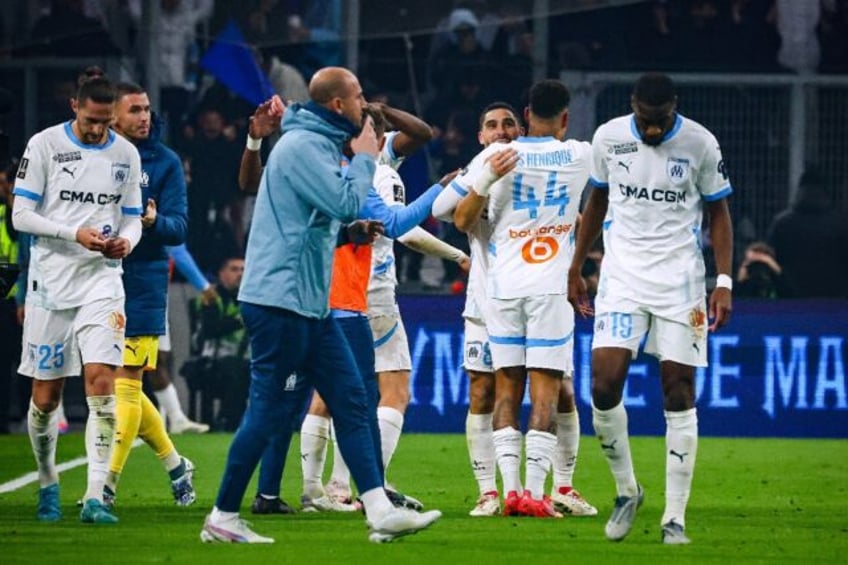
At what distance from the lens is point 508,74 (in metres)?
19.4

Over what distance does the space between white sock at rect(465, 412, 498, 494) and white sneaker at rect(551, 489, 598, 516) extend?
36 centimetres

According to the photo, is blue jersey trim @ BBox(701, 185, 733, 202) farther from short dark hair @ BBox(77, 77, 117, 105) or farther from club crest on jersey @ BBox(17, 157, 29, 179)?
club crest on jersey @ BBox(17, 157, 29, 179)

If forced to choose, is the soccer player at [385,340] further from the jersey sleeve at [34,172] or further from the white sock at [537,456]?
the jersey sleeve at [34,172]

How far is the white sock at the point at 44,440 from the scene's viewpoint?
11.5 m

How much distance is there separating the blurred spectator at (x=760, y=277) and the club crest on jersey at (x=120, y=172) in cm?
915

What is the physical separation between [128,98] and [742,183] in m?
8.73

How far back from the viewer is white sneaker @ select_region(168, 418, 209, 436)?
18.9 metres

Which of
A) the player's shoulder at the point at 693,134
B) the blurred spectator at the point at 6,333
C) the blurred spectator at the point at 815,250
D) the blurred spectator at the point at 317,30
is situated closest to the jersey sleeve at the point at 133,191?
the player's shoulder at the point at 693,134

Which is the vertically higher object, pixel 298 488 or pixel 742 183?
pixel 742 183

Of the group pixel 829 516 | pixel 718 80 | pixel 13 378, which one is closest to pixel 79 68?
pixel 13 378

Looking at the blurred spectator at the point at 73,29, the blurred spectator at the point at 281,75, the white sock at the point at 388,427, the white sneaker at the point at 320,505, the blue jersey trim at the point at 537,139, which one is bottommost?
the white sneaker at the point at 320,505

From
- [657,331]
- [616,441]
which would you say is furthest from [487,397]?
[657,331]

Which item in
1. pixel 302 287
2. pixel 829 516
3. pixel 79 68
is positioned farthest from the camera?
pixel 79 68

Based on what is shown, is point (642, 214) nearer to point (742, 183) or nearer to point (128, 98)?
point (128, 98)
